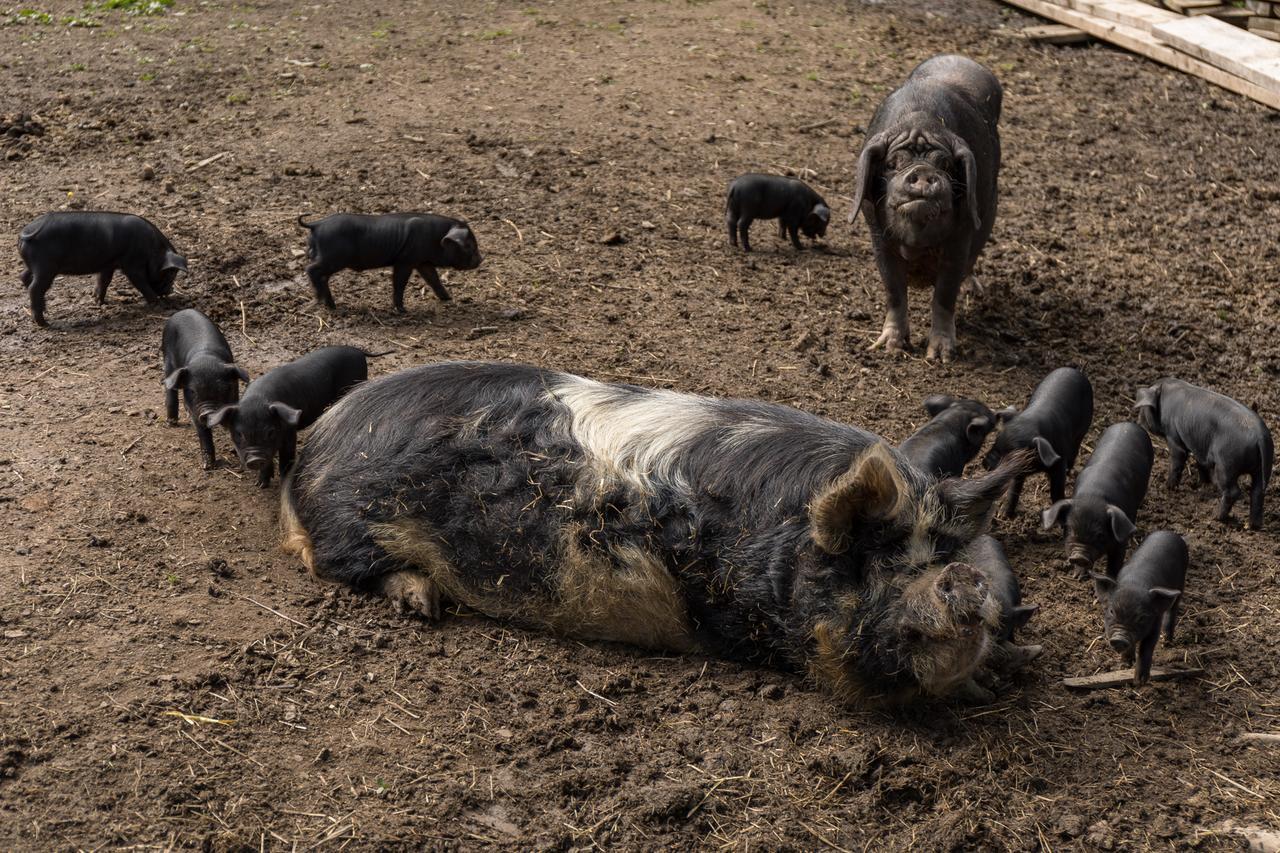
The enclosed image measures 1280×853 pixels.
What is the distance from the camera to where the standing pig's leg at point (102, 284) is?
21.8 feet

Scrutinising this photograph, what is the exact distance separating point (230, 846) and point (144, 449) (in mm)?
2367

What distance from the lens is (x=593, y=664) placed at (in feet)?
14.2

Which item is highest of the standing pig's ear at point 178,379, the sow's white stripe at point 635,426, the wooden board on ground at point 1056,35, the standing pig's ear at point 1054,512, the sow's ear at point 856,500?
the wooden board on ground at point 1056,35

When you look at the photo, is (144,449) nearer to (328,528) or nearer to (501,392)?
(328,528)

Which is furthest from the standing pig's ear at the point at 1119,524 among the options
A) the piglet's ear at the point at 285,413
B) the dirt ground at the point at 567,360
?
the piglet's ear at the point at 285,413

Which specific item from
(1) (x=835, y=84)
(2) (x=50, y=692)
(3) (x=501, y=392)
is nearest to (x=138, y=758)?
(2) (x=50, y=692)

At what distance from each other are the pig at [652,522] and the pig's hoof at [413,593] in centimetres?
1

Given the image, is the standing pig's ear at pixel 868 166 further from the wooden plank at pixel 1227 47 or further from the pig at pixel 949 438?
the wooden plank at pixel 1227 47

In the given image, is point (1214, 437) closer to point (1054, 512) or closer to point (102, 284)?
point (1054, 512)

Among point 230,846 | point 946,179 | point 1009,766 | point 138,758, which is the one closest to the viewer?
point 230,846

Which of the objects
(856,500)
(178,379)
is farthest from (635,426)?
(178,379)

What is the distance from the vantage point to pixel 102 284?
670 centimetres

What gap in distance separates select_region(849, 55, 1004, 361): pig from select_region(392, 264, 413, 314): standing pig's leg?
2370 mm

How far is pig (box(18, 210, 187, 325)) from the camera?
6.26 meters
